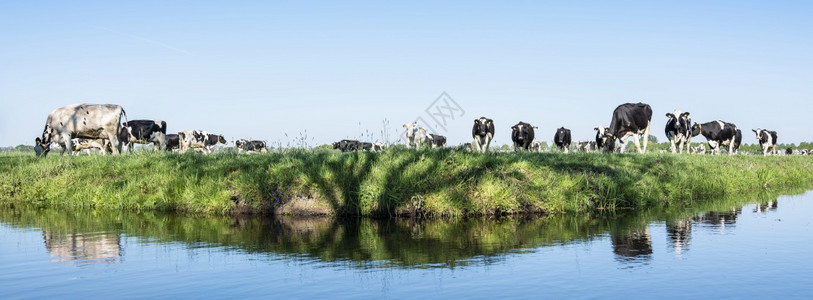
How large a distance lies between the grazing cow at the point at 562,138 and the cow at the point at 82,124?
27542 millimetres

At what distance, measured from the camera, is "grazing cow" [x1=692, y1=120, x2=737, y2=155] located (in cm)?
4919

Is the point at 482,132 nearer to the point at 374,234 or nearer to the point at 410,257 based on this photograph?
the point at 374,234

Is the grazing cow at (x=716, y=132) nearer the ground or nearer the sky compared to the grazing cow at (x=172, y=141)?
nearer the ground

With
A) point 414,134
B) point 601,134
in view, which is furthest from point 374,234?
point 601,134

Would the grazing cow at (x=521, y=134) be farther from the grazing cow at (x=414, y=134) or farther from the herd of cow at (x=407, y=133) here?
the grazing cow at (x=414, y=134)

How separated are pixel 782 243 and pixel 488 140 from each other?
2728cm

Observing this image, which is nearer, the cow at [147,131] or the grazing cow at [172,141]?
the cow at [147,131]

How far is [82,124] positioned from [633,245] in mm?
24836

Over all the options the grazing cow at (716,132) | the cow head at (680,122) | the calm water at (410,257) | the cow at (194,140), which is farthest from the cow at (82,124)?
the grazing cow at (716,132)

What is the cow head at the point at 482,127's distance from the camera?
129 ft

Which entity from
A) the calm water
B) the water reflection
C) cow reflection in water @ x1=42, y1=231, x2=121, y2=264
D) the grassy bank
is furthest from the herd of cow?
cow reflection in water @ x1=42, y1=231, x2=121, y2=264

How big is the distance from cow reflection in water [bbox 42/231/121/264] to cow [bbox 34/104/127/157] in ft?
54.5

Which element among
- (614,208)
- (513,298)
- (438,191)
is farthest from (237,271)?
(614,208)

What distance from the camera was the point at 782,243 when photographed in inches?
494
